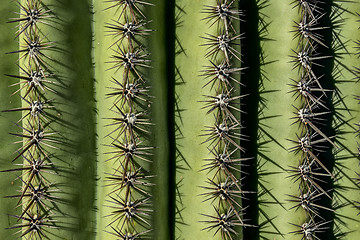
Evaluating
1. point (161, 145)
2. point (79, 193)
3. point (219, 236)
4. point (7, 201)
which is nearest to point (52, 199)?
point (79, 193)

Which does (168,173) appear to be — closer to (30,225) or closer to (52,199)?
(52,199)

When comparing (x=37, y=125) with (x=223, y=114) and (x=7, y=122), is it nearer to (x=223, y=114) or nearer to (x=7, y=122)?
(x=7, y=122)

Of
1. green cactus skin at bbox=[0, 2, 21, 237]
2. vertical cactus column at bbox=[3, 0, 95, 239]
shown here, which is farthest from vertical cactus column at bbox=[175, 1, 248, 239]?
green cactus skin at bbox=[0, 2, 21, 237]

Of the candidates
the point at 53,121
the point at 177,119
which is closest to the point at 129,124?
the point at 177,119

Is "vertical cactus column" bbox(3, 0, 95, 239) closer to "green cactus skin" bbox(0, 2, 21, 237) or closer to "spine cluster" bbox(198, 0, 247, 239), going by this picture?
"green cactus skin" bbox(0, 2, 21, 237)

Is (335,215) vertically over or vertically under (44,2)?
under
